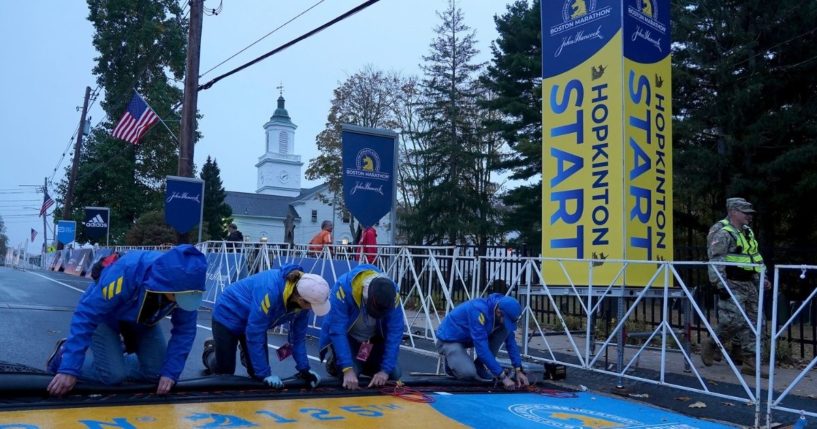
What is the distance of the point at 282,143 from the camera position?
91250 millimetres

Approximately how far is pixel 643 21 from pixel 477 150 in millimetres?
23574

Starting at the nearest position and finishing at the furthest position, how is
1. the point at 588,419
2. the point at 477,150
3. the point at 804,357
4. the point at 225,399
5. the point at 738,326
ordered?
the point at 225,399 → the point at 588,419 → the point at 738,326 → the point at 804,357 → the point at 477,150

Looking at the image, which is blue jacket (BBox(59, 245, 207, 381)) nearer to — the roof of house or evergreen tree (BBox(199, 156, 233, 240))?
evergreen tree (BBox(199, 156, 233, 240))

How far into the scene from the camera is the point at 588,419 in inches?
215

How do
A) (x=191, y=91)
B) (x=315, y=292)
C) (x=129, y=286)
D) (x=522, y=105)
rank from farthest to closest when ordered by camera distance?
(x=522, y=105) → (x=191, y=91) → (x=315, y=292) → (x=129, y=286)

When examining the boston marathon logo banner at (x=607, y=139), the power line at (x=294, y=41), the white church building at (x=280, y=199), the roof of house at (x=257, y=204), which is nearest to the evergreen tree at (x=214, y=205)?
the white church building at (x=280, y=199)

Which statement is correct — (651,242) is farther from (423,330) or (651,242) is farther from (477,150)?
(477,150)

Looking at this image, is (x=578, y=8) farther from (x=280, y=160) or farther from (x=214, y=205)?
(x=280, y=160)

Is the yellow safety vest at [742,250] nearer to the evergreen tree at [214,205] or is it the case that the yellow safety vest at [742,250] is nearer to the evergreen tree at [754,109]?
the evergreen tree at [754,109]

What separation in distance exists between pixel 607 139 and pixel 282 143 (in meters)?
85.8

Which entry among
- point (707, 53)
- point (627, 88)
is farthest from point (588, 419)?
point (707, 53)

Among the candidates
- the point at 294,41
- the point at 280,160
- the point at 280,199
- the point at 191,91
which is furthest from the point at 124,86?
the point at 280,160

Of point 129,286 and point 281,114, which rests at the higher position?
point 281,114

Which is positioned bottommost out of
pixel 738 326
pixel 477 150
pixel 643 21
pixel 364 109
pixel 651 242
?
pixel 738 326
